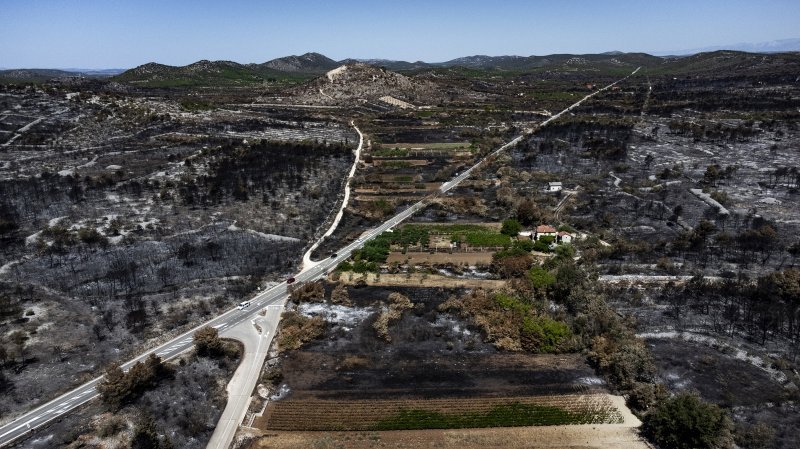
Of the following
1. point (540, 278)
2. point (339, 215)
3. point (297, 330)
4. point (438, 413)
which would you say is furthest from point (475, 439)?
point (339, 215)

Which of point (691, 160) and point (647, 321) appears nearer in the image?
point (647, 321)

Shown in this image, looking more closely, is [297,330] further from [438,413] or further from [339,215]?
[339,215]

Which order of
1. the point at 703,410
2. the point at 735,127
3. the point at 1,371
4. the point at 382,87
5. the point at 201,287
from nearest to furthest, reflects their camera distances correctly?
the point at 703,410, the point at 1,371, the point at 201,287, the point at 735,127, the point at 382,87

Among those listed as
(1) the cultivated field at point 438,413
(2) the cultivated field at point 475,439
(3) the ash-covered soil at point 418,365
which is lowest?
(2) the cultivated field at point 475,439

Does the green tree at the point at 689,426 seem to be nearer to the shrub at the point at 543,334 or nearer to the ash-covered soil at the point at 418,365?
the ash-covered soil at the point at 418,365

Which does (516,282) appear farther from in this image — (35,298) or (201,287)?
(35,298)

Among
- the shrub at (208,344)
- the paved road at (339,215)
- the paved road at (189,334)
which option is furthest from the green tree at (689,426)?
the paved road at (339,215)

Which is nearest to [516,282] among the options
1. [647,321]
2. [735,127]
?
[647,321]
